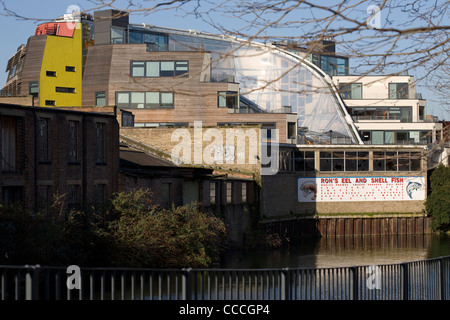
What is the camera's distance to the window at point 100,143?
130 ft

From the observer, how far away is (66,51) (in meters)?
83.8

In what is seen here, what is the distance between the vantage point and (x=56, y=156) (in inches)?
1410

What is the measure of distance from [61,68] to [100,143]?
4598 centimetres

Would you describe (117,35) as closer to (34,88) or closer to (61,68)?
(61,68)

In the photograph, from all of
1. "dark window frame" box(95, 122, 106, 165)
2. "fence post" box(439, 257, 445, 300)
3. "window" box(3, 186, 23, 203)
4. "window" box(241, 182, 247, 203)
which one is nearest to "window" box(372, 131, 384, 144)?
"window" box(241, 182, 247, 203)

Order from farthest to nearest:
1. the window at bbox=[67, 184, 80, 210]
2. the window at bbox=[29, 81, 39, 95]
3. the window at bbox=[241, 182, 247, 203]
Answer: the window at bbox=[29, 81, 39, 95] → the window at bbox=[241, 182, 247, 203] → the window at bbox=[67, 184, 80, 210]

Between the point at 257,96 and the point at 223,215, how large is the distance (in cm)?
5172

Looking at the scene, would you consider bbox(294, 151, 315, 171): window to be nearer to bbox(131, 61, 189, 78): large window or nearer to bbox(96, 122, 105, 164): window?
bbox(131, 61, 189, 78): large window

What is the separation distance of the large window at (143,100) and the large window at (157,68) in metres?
2.17

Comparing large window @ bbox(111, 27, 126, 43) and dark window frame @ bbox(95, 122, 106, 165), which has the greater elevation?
large window @ bbox(111, 27, 126, 43)

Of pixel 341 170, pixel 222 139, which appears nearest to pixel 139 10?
pixel 222 139

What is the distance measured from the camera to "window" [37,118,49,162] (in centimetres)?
3459

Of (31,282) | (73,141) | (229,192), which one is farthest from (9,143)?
(229,192)
